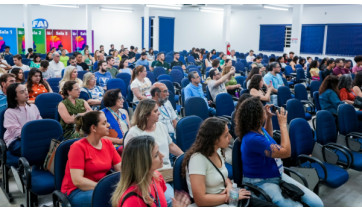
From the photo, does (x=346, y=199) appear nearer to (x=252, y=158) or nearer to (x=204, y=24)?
(x=252, y=158)

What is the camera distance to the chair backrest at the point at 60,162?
2.60 m

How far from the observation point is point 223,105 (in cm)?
516

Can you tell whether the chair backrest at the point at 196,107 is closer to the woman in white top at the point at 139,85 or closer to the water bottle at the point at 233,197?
the woman in white top at the point at 139,85

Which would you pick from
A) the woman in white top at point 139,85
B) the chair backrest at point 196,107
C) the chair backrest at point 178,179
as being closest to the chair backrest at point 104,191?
the chair backrest at point 178,179

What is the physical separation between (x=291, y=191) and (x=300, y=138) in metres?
1.13

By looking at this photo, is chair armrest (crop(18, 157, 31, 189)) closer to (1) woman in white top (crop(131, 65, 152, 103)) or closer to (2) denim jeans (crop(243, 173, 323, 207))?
(2) denim jeans (crop(243, 173, 323, 207))

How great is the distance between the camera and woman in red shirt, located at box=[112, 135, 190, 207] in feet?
5.87

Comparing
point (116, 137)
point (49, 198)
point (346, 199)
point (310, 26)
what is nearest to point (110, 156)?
point (116, 137)

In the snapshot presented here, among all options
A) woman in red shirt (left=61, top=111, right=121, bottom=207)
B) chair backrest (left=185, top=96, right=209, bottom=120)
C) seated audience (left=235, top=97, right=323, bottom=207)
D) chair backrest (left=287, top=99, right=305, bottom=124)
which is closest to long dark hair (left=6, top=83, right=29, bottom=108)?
woman in red shirt (left=61, top=111, right=121, bottom=207)

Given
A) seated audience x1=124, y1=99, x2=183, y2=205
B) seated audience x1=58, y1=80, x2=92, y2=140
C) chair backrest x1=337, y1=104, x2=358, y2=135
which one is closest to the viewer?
seated audience x1=124, y1=99, x2=183, y2=205

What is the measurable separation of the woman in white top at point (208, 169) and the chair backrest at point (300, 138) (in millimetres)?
1311

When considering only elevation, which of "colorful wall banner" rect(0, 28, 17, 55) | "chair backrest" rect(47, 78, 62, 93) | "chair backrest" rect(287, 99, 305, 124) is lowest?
"chair backrest" rect(287, 99, 305, 124)

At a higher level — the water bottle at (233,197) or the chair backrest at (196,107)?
the chair backrest at (196,107)
